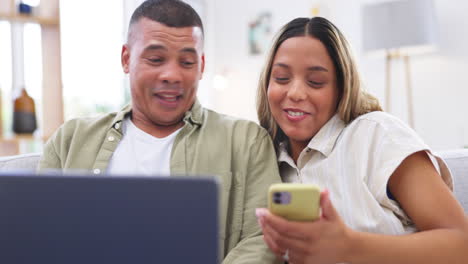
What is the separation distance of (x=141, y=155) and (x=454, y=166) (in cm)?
94

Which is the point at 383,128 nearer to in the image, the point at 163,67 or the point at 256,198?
the point at 256,198

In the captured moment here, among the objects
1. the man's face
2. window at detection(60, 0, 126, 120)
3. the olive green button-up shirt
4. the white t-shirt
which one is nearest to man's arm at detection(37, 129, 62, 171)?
the olive green button-up shirt

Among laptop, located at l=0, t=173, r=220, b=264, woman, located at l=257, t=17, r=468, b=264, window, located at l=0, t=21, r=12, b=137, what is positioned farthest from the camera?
window, located at l=0, t=21, r=12, b=137

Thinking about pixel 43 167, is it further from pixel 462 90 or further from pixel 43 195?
pixel 462 90

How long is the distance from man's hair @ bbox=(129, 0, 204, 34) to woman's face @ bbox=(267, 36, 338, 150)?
0.28 meters

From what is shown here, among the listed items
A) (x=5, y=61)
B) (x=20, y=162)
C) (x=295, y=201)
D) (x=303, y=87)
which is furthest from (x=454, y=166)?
(x=5, y=61)

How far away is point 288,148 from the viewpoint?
50.9 inches

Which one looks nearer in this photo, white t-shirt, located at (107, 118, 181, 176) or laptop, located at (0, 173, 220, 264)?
laptop, located at (0, 173, 220, 264)

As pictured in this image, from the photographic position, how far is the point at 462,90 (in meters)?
3.39

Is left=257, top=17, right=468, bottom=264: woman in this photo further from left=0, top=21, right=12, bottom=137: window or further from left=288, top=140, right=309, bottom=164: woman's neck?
left=0, top=21, right=12, bottom=137: window

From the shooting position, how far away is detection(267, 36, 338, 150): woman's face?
3.69 ft

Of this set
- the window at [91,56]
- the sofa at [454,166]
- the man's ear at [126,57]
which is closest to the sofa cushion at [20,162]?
the sofa at [454,166]

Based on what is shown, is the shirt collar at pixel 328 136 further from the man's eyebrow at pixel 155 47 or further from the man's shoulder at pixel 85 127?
the man's shoulder at pixel 85 127

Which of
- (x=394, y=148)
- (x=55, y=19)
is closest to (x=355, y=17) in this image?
(x=55, y=19)
